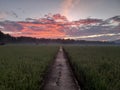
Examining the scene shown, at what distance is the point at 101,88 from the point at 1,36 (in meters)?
123

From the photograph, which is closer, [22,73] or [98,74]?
[98,74]

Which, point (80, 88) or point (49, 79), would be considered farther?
point (49, 79)

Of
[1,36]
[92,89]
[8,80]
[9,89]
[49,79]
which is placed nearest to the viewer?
[9,89]

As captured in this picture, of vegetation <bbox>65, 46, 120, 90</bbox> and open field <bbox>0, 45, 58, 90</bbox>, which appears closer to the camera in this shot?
vegetation <bbox>65, 46, 120, 90</bbox>

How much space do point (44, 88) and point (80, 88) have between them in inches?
94.0

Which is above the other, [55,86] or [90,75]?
[90,75]

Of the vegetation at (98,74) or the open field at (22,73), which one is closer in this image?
the vegetation at (98,74)

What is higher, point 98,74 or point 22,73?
point 98,74

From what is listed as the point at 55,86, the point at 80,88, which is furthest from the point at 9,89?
the point at 80,88

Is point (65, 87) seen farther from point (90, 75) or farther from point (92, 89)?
point (92, 89)

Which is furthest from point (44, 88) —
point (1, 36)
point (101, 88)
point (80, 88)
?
point (1, 36)

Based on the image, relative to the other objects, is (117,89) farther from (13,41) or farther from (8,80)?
(13,41)

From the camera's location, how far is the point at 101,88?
9906 millimetres

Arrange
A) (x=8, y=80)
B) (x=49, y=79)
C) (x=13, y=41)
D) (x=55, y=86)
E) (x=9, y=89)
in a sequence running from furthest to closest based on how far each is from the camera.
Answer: (x=13, y=41)
(x=49, y=79)
(x=55, y=86)
(x=8, y=80)
(x=9, y=89)
